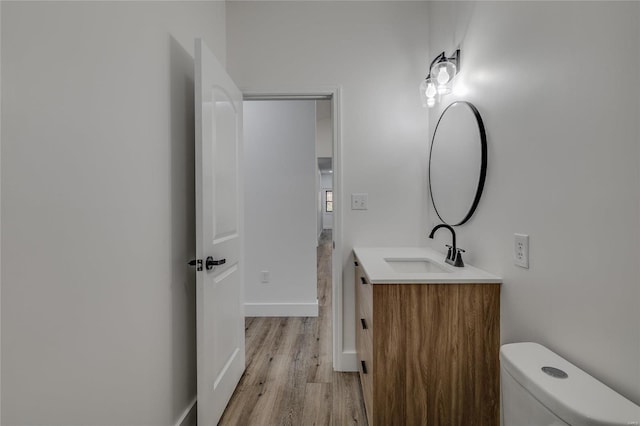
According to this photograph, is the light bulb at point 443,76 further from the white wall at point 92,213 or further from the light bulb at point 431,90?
the white wall at point 92,213

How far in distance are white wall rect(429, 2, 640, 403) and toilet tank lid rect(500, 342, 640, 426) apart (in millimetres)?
81

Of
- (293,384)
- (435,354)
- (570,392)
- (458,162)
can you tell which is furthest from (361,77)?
(293,384)

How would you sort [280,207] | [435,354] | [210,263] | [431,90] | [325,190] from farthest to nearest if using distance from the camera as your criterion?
[325,190], [280,207], [431,90], [210,263], [435,354]

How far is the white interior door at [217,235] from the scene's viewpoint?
1.42m

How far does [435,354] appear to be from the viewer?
125cm

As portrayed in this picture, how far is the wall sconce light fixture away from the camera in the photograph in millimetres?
1630

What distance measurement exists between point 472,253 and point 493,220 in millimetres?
254

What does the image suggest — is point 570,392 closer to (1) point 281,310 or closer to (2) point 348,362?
(2) point 348,362

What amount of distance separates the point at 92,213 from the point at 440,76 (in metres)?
1.73

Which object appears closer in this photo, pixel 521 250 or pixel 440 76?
pixel 521 250

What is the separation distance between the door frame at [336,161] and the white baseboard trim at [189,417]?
0.96m

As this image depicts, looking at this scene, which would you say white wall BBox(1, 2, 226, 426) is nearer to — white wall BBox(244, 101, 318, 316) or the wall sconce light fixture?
the wall sconce light fixture

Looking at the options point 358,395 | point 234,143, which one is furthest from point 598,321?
point 234,143

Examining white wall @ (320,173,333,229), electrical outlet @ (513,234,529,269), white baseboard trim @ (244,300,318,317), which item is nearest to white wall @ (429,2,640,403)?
electrical outlet @ (513,234,529,269)
